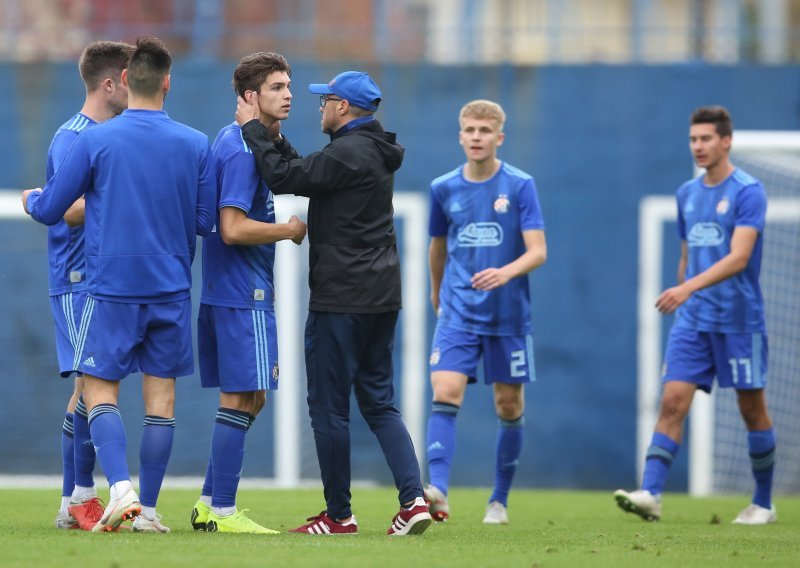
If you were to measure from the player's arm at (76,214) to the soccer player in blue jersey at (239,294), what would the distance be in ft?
1.86

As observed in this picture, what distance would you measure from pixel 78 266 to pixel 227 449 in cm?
110

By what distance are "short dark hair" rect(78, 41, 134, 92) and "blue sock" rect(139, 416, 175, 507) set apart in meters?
1.66

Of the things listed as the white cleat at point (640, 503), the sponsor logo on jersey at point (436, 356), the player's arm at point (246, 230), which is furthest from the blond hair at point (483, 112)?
the white cleat at point (640, 503)

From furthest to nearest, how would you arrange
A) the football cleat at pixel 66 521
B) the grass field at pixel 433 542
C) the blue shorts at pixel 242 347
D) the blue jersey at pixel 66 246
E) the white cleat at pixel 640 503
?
the white cleat at pixel 640 503
the football cleat at pixel 66 521
the blue jersey at pixel 66 246
the blue shorts at pixel 242 347
the grass field at pixel 433 542

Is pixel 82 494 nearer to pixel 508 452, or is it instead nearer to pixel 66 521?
pixel 66 521

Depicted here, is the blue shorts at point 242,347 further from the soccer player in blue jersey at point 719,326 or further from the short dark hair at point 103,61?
the soccer player in blue jersey at point 719,326

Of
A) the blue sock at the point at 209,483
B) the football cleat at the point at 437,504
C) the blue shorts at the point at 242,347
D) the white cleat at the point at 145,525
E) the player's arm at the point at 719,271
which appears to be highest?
the player's arm at the point at 719,271

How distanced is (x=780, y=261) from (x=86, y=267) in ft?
25.0

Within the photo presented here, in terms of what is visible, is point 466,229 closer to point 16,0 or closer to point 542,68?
point 542,68

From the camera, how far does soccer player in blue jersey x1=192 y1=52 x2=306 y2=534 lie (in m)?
6.16

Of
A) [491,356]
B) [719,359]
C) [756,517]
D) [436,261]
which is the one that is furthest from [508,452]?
[756,517]

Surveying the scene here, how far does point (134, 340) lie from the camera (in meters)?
5.93

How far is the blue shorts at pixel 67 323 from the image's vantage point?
632 cm

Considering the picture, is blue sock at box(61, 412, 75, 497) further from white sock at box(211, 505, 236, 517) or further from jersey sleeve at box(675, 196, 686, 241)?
jersey sleeve at box(675, 196, 686, 241)
